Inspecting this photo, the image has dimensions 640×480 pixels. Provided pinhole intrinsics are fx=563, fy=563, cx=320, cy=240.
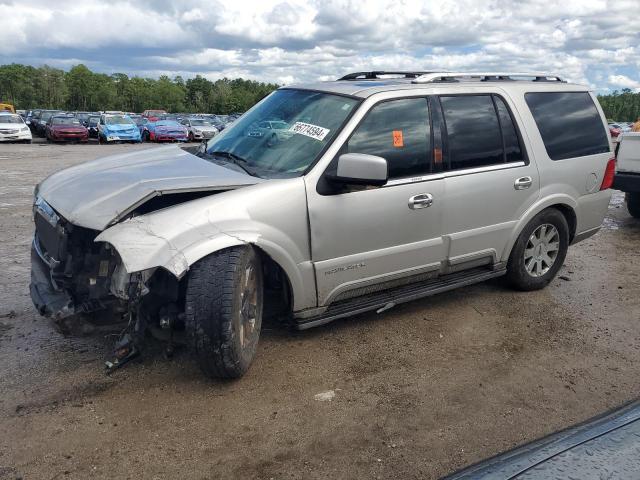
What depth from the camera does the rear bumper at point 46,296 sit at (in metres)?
3.28

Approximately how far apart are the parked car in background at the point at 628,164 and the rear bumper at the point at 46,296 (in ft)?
24.4

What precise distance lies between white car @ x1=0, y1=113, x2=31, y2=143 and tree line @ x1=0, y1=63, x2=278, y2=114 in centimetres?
6027

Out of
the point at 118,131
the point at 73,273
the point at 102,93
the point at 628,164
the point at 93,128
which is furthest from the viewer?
the point at 102,93

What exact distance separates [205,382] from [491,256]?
2587 mm

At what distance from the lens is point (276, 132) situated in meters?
4.15

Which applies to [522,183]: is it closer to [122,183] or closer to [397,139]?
[397,139]

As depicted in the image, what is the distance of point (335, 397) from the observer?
343 cm

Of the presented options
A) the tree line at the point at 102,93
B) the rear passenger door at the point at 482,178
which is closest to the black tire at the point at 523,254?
the rear passenger door at the point at 482,178

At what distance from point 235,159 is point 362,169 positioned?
3.57ft

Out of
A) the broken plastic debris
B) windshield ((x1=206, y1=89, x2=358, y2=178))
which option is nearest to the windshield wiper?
windshield ((x1=206, y1=89, x2=358, y2=178))

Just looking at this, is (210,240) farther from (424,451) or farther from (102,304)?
(424,451)

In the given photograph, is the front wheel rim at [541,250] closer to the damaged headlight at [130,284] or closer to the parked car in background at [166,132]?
the damaged headlight at [130,284]

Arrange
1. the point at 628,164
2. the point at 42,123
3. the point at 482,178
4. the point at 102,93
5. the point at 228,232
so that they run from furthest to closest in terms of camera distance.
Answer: the point at 102,93
the point at 42,123
the point at 628,164
the point at 482,178
the point at 228,232

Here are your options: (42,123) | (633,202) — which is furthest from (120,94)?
(633,202)
